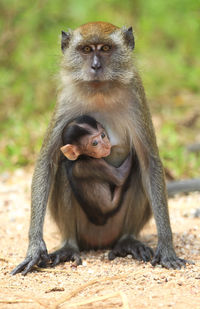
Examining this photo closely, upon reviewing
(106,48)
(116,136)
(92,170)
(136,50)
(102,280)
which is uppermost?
(136,50)

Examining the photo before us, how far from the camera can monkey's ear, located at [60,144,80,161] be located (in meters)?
4.79

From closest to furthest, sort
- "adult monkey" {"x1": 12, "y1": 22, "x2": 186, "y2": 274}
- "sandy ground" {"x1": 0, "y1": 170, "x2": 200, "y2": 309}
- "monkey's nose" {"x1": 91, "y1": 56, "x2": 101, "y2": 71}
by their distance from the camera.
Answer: "sandy ground" {"x1": 0, "y1": 170, "x2": 200, "y2": 309} < "monkey's nose" {"x1": 91, "y1": 56, "x2": 101, "y2": 71} < "adult monkey" {"x1": 12, "y1": 22, "x2": 186, "y2": 274}

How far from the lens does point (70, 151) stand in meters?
4.80

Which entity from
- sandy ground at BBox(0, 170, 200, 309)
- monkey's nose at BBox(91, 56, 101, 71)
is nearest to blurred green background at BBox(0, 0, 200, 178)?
sandy ground at BBox(0, 170, 200, 309)

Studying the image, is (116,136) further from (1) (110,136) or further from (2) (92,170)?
(2) (92,170)

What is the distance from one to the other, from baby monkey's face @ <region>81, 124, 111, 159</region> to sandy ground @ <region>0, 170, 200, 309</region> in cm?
99

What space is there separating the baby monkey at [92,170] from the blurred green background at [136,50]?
8.76 ft

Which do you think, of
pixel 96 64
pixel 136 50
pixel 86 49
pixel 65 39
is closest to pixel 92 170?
pixel 96 64

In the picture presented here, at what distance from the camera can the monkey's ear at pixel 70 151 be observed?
15.7 ft

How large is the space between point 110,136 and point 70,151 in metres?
0.48

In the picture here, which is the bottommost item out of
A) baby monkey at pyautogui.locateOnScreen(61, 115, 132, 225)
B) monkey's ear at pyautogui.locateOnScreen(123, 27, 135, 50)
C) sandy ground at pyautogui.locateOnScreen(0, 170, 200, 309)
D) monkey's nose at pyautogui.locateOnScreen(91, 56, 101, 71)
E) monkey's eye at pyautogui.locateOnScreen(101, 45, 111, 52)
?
sandy ground at pyautogui.locateOnScreen(0, 170, 200, 309)

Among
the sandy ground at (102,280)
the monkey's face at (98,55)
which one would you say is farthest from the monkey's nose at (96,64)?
the sandy ground at (102,280)

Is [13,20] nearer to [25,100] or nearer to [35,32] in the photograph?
[35,32]

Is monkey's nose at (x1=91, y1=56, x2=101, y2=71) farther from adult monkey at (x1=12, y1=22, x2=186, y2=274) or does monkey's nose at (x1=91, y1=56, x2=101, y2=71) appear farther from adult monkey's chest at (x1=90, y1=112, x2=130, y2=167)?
adult monkey's chest at (x1=90, y1=112, x2=130, y2=167)
